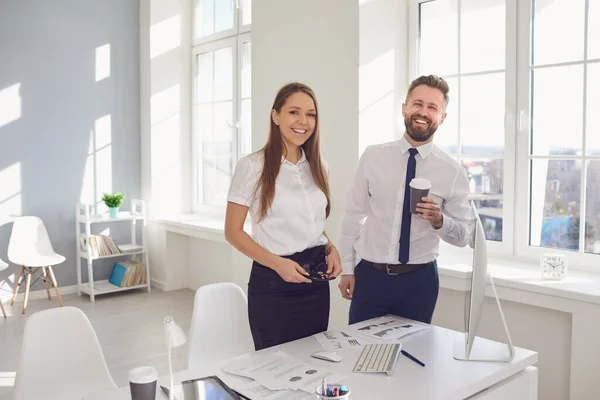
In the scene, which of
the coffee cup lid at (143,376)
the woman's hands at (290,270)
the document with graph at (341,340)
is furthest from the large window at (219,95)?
the coffee cup lid at (143,376)

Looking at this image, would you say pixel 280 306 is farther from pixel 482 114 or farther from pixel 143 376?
pixel 482 114

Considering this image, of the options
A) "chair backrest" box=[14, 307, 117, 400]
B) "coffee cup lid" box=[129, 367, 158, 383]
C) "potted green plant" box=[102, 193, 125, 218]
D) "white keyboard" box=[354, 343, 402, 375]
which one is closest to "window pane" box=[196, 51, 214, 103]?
"potted green plant" box=[102, 193, 125, 218]

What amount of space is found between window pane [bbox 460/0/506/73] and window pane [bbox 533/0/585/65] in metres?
0.20

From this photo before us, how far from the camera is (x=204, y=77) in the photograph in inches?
241

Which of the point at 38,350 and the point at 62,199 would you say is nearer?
the point at 38,350

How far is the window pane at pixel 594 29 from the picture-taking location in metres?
3.12

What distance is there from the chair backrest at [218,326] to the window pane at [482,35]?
2088 mm

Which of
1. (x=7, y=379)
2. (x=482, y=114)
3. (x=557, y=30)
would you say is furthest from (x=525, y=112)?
(x=7, y=379)

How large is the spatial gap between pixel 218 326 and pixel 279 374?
77 centimetres

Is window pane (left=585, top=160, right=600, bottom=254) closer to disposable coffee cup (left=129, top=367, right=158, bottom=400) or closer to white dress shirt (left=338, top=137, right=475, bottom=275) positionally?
white dress shirt (left=338, top=137, right=475, bottom=275)

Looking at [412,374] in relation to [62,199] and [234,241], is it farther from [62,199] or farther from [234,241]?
[62,199]

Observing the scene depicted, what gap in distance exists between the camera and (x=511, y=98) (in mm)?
3439


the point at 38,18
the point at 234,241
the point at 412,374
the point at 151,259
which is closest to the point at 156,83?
the point at 38,18

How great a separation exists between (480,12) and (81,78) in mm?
3915
